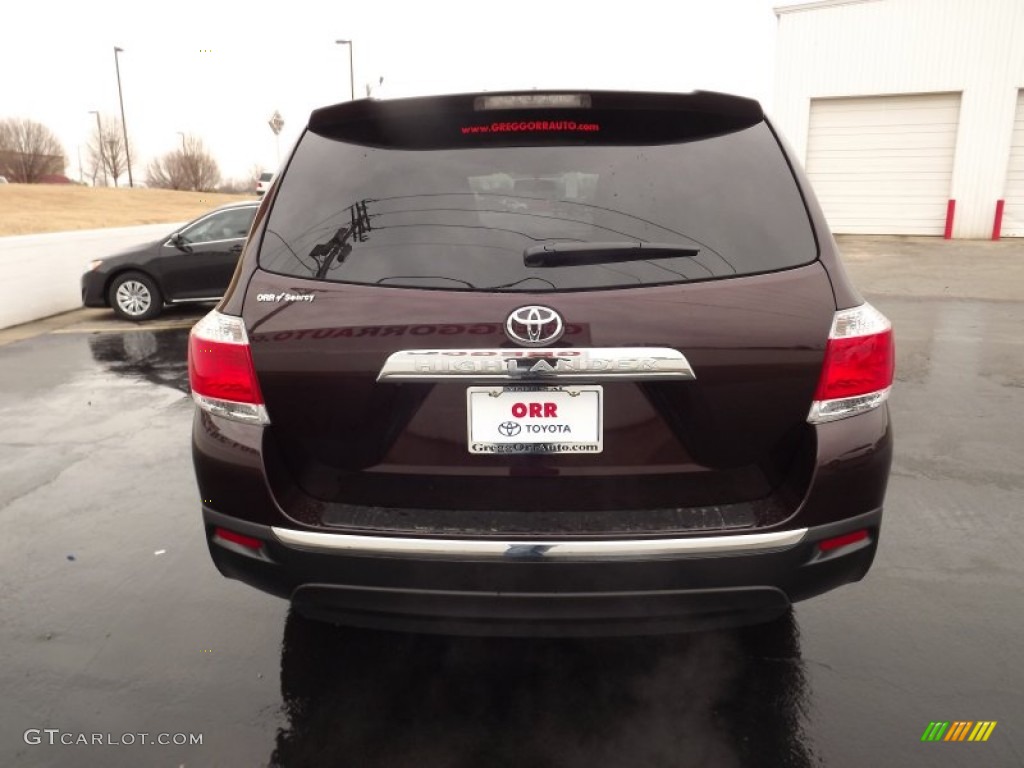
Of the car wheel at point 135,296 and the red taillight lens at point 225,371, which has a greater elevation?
the red taillight lens at point 225,371

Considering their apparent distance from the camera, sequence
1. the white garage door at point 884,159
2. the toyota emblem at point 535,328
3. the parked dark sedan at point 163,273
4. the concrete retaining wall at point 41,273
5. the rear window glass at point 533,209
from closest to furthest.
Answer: the toyota emblem at point 535,328
the rear window glass at point 533,209
the concrete retaining wall at point 41,273
the parked dark sedan at point 163,273
the white garage door at point 884,159

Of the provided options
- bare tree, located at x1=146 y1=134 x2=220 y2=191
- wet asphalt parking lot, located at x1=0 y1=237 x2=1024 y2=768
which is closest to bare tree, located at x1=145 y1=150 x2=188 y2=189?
bare tree, located at x1=146 y1=134 x2=220 y2=191

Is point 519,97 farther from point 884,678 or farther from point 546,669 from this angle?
point 884,678

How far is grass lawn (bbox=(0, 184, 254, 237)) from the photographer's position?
30.1 meters

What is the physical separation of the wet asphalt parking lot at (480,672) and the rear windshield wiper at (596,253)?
4.53 ft

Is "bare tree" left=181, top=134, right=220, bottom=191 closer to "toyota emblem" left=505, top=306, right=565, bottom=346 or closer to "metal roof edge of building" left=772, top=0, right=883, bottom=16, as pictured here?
"metal roof edge of building" left=772, top=0, right=883, bottom=16

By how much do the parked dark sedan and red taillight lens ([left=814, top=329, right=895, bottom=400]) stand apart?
10.1m

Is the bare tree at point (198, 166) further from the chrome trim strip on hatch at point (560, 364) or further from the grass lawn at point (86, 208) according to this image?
the chrome trim strip on hatch at point (560, 364)

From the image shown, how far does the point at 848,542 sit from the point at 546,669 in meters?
1.09

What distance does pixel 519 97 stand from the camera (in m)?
2.28

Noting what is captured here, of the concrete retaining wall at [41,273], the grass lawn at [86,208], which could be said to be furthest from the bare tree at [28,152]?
the concrete retaining wall at [41,273]

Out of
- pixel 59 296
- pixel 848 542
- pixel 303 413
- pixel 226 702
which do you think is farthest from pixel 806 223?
pixel 59 296

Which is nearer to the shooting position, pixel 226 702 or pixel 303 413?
pixel 303 413

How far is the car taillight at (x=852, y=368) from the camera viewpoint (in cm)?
204
